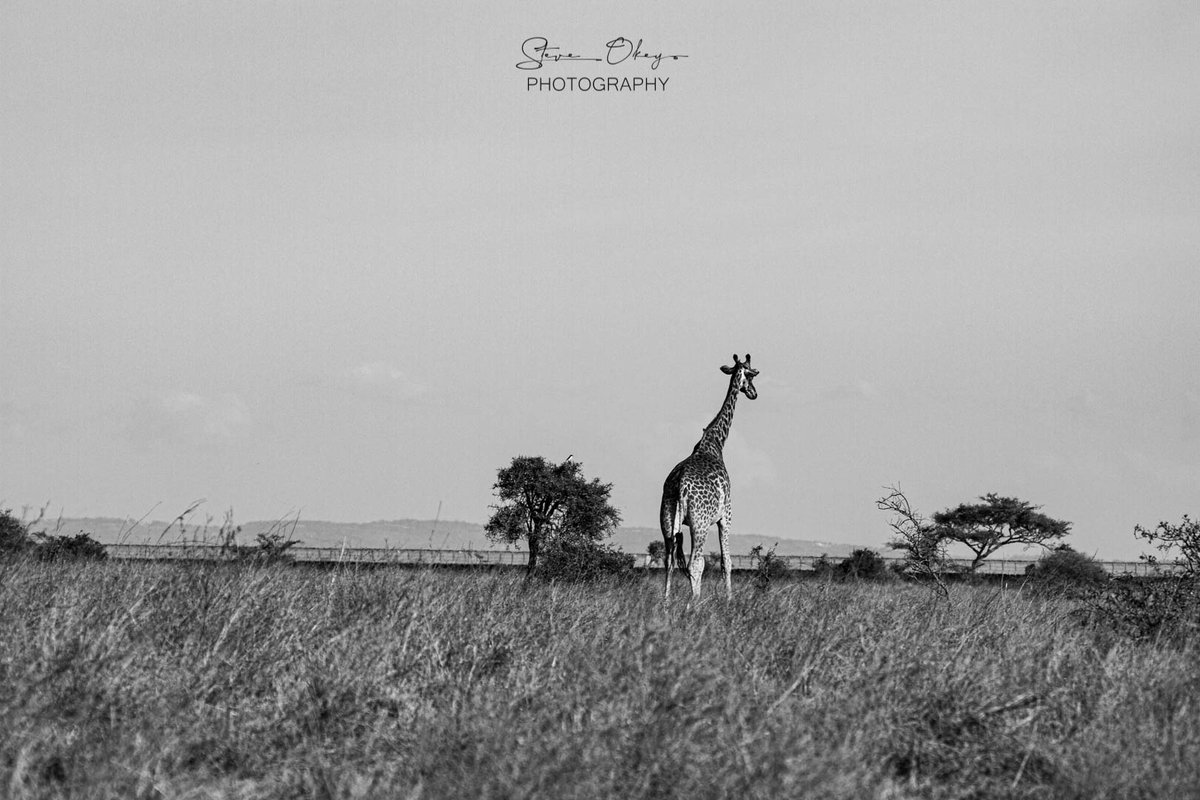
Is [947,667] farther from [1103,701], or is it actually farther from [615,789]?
[615,789]

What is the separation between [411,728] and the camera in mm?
7203

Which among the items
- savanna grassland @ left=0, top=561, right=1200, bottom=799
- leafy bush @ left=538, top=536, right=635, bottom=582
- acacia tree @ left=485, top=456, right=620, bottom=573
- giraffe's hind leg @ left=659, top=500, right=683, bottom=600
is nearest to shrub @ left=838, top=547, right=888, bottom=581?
acacia tree @ left=485, top=456, right=620, bottom=573

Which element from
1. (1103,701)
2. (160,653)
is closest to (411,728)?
(160,653)

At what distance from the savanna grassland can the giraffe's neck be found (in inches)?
337

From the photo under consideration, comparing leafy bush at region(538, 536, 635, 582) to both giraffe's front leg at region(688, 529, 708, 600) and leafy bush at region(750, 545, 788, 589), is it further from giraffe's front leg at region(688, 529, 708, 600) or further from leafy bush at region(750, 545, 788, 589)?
leafy bush at region(750, 545, 788, 589)

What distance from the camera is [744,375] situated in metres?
20.2

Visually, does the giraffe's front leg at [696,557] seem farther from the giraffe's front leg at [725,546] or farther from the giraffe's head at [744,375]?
the giraffe's head at [744,375]

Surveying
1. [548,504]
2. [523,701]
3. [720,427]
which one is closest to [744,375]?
[720,427]

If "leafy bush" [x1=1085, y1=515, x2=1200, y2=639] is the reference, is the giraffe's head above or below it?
above

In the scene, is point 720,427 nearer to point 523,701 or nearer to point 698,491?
point 698,491

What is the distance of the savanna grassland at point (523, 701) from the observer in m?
6.25

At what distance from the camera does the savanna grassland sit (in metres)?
6.25

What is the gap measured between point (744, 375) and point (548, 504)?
89.8 feet

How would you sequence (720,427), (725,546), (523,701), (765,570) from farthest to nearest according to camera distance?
(765,570)
(720,427)
(725,546)
(523,701)
